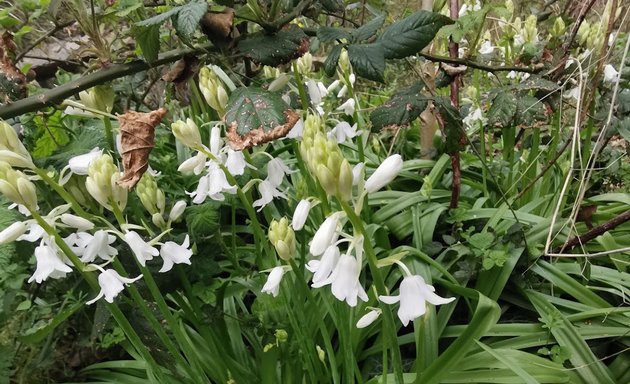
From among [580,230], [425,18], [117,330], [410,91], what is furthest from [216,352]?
[580,230]

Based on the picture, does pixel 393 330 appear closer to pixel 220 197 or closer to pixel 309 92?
pixel 220 197

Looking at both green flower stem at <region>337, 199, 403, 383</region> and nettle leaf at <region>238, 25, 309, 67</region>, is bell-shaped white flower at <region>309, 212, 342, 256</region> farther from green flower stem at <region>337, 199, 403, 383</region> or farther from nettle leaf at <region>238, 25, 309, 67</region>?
nettle leaf at <region>238, 25, 309, 67</region>

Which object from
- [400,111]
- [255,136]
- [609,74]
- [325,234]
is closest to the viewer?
[325,234]

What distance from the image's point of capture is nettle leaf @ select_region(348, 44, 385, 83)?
1028 millimetres

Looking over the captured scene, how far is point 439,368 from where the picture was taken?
4.17 ft

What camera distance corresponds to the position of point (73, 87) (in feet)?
3.63

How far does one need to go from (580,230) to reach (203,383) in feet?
5.05

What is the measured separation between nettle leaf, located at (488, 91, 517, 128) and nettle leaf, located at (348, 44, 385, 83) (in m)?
0.60

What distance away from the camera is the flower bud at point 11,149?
95 cm

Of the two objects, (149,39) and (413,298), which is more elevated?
(149,39)

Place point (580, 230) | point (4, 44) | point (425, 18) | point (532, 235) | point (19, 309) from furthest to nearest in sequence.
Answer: point (580, 230), point (532, 235), point (19, 309), point (4, 44), point (425, 18)

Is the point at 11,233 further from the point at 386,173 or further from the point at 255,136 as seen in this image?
the point at 386,173

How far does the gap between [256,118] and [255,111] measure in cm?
2

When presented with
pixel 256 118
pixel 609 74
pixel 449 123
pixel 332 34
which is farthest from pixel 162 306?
pixel 609 74
